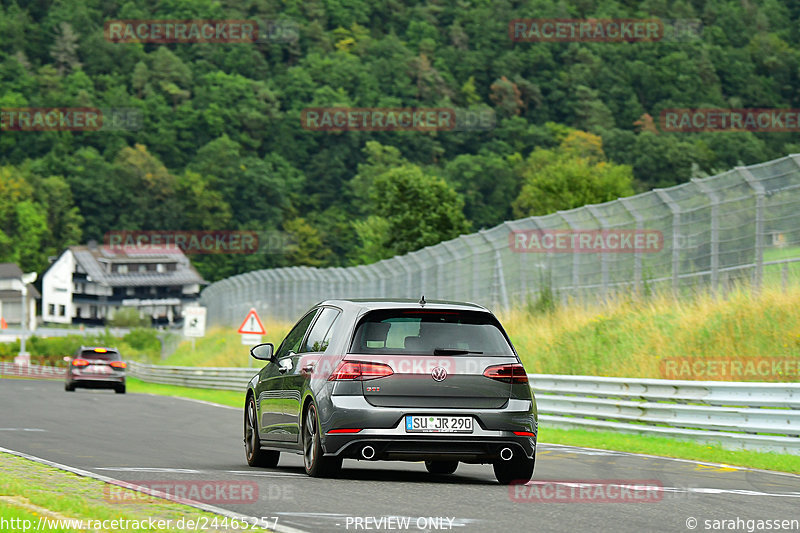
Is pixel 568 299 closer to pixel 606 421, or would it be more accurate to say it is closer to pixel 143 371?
pixel 606 421

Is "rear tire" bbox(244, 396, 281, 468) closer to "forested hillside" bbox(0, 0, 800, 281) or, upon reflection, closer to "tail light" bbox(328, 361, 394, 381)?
"tail light" bbox(328, 361, 394, 381)

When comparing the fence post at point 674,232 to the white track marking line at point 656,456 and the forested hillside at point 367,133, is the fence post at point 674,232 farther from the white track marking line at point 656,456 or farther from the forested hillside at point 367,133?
the forested hillside at point 367,133

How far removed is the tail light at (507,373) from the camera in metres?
10.7

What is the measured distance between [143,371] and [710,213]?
4143 cm

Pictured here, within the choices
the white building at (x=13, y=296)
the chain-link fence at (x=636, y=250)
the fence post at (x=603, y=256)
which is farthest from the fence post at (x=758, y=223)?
the white building at (x=13, y=296)

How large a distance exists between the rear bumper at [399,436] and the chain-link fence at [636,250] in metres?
11.9

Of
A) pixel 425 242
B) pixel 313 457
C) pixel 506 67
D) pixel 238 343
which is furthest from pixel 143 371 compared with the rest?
pixel 506 67

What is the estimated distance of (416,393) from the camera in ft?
34.5

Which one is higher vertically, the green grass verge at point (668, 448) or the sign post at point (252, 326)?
the sign post at point (252, 326)

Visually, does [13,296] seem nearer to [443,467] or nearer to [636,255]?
[636,255]

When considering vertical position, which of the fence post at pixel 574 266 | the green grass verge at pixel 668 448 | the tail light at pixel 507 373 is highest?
the fence post at pixel 574 266

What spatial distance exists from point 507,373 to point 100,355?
31.1 metres

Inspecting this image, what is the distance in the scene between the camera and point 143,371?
6047 centimetres

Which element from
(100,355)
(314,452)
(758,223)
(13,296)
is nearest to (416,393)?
(314,452)
